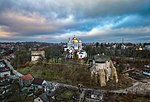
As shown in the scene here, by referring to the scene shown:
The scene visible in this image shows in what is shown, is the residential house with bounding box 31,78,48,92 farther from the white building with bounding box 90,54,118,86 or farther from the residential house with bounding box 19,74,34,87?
the white building with bounding box 90,54,118,86

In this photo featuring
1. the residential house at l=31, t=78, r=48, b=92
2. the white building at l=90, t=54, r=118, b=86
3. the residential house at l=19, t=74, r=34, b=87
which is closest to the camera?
the residential house at l=31, t=78, r=48, b=92

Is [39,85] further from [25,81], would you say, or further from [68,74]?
[68,74]

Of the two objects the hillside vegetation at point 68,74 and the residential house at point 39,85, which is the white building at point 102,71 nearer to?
the hillside vegetation at point 68,74

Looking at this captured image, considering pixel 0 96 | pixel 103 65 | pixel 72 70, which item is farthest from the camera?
pixel 72 70

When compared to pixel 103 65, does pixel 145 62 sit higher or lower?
lower

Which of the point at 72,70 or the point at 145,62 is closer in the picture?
the point at 72,70

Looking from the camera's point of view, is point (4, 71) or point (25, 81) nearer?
point (25, 81)

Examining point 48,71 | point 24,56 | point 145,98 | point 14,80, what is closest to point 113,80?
point 145,98

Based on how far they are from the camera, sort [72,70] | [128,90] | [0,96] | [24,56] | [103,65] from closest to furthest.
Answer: [0,96], [128,90], [103,65], [72,70], [24,56]

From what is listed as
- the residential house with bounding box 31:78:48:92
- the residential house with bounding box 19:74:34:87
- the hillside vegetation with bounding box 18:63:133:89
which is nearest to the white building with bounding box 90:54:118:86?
the hillside vegetation with bounding box 18:63:133:89

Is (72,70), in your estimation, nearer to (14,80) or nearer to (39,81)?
(39,81)

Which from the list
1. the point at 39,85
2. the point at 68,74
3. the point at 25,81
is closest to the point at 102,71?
the point at 68,74
